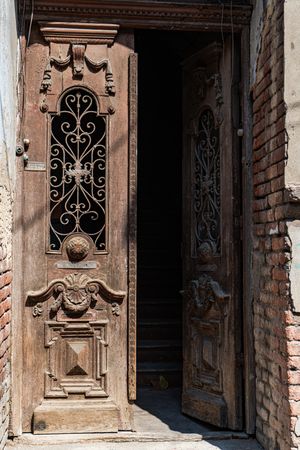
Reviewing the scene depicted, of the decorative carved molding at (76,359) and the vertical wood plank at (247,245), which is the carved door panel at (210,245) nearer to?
the vertical wood plank at (247,245)

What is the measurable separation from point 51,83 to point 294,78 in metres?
1.95

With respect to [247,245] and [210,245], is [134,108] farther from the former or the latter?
[247,245]

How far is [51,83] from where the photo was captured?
5.30m

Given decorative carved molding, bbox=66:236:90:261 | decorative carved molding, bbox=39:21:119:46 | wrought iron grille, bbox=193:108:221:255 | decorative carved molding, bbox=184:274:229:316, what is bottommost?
decorative carved molding, bbox=184:274:229:316

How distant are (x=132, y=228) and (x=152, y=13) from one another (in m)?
1.71

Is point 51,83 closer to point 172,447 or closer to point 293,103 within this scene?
point 293,103

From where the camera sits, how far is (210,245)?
5578mm

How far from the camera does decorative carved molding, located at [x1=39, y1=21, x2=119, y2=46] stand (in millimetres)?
5270

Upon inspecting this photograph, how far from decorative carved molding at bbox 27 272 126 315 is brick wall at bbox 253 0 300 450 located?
115 centimetres

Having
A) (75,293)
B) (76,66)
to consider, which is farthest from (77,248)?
(76,66)

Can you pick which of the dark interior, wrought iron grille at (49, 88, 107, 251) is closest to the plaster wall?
wrought iron grille at (49, 88, 107, 251)

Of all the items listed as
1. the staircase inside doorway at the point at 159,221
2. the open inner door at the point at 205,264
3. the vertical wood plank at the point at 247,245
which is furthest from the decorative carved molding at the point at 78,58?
the staircase inside doorway at the point at 159,221

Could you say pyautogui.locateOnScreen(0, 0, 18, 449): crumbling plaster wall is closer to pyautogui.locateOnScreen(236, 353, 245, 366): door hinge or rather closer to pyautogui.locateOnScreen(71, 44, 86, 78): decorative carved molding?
pyautogui.locateOnScreen(71, 44, 86, 78): decorative carved molding

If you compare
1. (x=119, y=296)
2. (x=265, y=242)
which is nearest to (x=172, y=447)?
(x=119, y=296)
